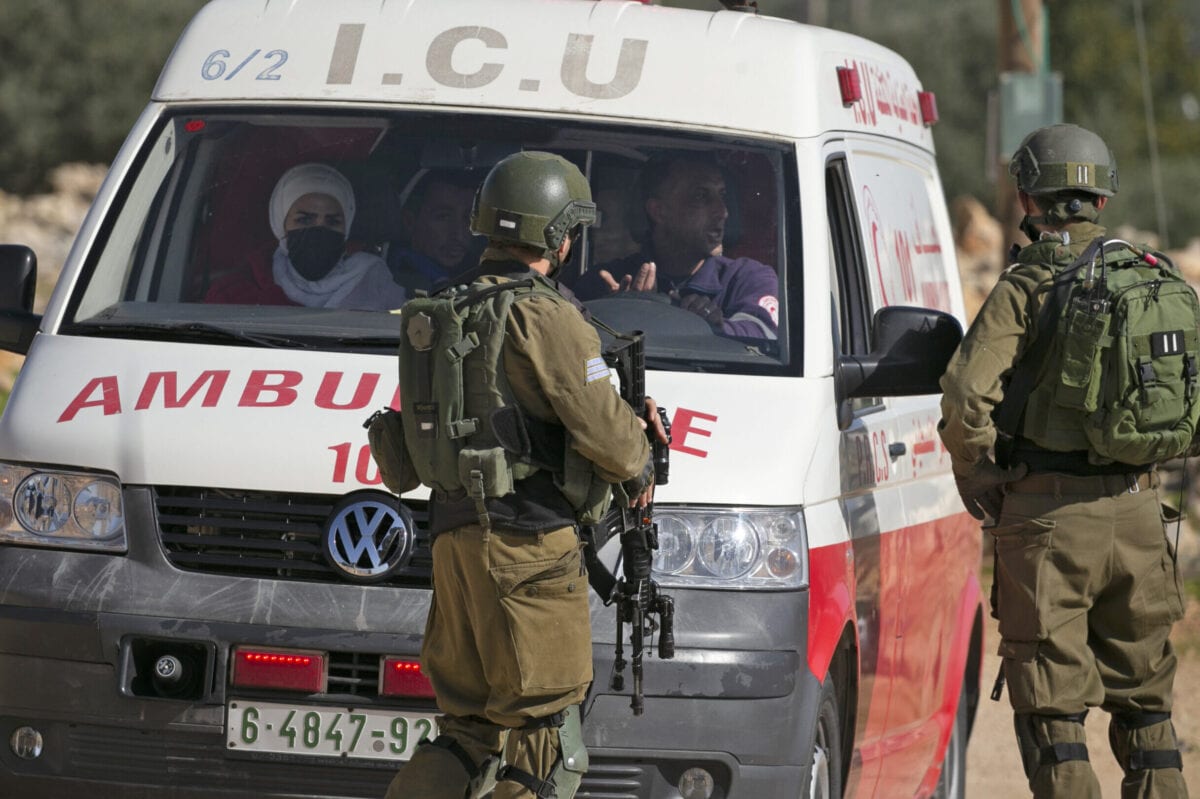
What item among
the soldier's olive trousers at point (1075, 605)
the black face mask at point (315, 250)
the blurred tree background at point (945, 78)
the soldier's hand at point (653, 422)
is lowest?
the soldier's olive trousers at point (1075, 605)

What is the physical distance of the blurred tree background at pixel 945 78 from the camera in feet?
135

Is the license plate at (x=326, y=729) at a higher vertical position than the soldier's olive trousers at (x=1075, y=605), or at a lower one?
lower

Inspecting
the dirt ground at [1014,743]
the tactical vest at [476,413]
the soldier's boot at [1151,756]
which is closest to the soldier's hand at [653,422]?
the tactical vest at [476,413]

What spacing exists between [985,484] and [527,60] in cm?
169

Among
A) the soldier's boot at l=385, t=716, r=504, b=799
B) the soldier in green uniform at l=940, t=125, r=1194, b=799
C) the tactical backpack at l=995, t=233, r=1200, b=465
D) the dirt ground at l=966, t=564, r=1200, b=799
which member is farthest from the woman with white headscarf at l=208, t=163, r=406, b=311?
the dirt ground at l=966, t=564, r=1200, b=799

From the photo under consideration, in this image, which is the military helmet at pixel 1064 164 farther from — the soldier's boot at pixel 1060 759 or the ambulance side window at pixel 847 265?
the soldier's boot at pixel 1060 759

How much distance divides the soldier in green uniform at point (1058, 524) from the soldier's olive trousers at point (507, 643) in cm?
138

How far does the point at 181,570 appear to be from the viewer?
4.80m

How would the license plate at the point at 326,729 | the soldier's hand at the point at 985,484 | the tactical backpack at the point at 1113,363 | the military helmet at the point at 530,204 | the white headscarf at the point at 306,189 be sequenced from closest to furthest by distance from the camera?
the military helmet at the point at 530,204 → the license plate at the point at 326,729 → the tactical backpack at the point at 1113,363 → the soldier's hand at the point at 985,484 → the white headscarf at the point at 306,189

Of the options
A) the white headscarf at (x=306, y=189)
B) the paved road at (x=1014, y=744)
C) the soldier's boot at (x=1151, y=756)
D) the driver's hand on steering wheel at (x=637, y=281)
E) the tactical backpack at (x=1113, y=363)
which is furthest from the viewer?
the paved road at (x=1014, y=744)

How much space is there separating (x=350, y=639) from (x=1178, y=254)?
2575 centimetres

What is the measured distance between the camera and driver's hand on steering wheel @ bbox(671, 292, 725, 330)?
5363mm

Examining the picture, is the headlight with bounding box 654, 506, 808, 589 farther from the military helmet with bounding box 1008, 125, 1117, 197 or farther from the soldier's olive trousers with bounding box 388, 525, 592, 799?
the military helmet with bounding box 1008, 125, 1117, 197

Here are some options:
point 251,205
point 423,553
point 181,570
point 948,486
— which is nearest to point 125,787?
point 181,570
